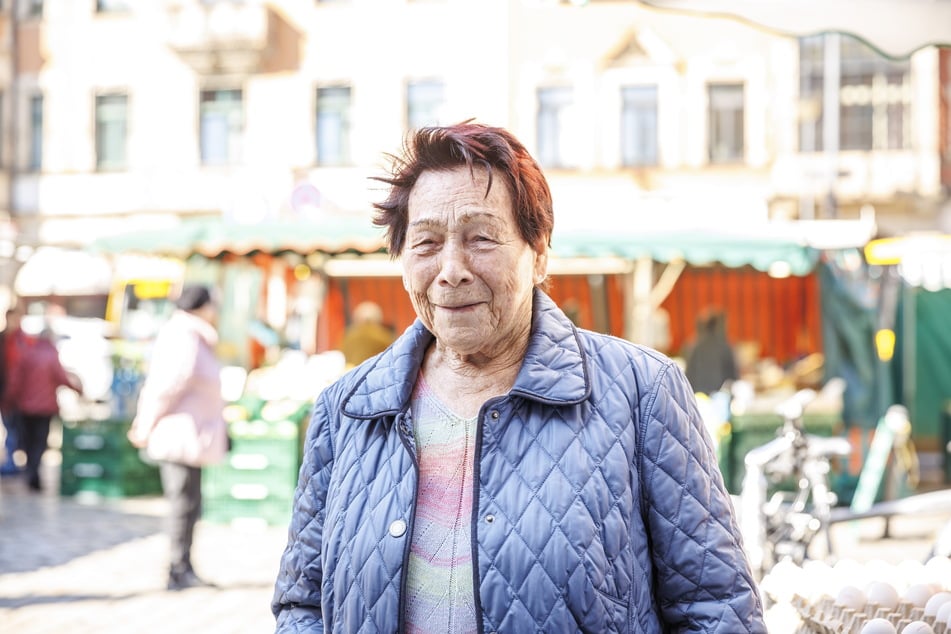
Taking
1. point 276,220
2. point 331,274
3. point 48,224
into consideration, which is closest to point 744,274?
point 331,274

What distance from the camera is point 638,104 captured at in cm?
2202

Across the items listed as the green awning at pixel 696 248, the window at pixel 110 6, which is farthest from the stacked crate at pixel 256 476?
the window at pixel 110 6

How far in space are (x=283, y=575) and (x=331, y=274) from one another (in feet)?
46.2

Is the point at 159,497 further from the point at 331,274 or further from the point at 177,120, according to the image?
the point at 177,120

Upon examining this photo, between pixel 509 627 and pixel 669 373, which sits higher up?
pixel 669 373

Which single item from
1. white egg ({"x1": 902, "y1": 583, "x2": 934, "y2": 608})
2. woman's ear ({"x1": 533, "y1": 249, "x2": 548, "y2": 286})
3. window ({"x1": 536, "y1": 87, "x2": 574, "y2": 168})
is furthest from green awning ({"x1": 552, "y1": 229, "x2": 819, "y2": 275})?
window ({"x1": 536, "y1": 87, "x2": 574, "y2": 168})

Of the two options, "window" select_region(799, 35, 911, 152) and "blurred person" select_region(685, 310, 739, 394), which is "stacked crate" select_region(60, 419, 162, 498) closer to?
"blurred person" select_region(685, 310, 739, 394)

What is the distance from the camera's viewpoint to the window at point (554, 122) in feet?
72.7

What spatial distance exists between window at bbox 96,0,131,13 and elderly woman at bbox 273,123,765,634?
24803 mm

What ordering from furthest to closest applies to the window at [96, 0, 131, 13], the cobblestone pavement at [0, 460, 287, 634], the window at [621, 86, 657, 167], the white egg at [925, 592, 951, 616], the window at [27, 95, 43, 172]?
the window at [27, 95, 43, 172], the window at [96, 0, 131, 13], the window at [621, 86, 657, 167], the cobblestone pavement at [0, 460, 287, 634], the white egg at [925, 592, 951, 616]

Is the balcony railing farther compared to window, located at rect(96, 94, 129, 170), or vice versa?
window, located at rect(96, 94, 129, 170)

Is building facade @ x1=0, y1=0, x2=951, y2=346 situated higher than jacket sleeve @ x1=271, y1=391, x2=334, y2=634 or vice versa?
building facade @ x1=0, y1=0, x2=951, y2=346

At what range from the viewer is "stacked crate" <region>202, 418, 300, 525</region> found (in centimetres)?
941

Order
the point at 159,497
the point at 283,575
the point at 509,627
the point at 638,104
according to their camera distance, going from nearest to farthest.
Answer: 1. the point at 509,627
2. the point at 283,575
3. the point at 159,497
4. the point at 638,104
